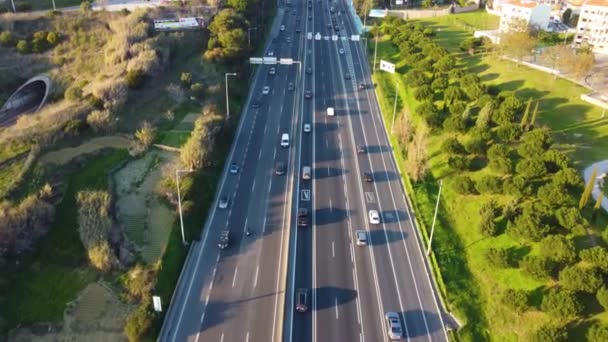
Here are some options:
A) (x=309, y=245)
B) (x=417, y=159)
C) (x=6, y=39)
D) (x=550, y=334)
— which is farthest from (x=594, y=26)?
(x=6, y=39)

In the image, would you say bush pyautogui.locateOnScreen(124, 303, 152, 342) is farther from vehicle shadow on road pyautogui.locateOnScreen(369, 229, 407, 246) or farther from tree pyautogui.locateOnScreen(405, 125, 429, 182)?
tree pyautogui.locateOnScreen(405, 125, 429, 182)

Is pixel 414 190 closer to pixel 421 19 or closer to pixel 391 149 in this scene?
pixel 391 149

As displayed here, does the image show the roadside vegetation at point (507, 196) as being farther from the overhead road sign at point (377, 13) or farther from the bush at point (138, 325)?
the overhead road sign at point (377, 13)

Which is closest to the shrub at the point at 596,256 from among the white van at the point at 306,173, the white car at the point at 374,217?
the white car at the point at 374,217

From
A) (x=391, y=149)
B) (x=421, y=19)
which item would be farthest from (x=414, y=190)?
(x=421, y=19)

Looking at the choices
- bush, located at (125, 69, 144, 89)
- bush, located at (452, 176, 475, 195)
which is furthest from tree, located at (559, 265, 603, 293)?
bush, located at (125, 69, 144, 89)

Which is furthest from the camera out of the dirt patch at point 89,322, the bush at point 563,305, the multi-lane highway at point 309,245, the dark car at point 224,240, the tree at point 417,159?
the tree at point 417,159
